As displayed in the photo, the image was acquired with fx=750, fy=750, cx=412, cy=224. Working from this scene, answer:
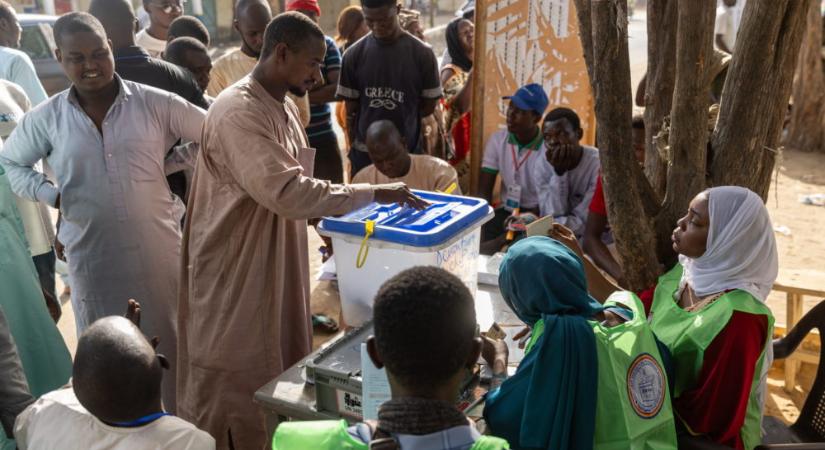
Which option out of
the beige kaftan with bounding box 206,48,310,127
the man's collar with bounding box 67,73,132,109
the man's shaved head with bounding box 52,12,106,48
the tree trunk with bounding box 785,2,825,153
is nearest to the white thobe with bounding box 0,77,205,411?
the man's collar with bounding box 67,73,132,109

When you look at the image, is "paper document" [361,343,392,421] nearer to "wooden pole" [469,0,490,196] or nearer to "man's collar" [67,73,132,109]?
"man's collar" [67,73,132,109]

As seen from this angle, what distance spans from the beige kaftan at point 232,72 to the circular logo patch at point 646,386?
3.33 metres

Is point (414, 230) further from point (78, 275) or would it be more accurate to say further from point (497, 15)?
point (497, 15)

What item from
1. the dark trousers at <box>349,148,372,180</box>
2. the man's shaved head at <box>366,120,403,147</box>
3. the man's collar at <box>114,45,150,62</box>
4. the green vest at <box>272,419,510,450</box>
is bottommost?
the dark trousers at <box>349,148,372,180</box>

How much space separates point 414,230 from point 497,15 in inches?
118

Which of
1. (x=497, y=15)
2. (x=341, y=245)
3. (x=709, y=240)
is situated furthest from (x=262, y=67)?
(x=497, y=15)

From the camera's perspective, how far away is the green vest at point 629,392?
1918 mm

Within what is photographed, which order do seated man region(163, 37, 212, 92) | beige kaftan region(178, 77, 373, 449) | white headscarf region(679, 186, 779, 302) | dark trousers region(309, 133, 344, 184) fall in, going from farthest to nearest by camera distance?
dark trousers region(309, 133, 344, 184)
seated man region(163, 37, 212, 92)
beige kaftan region(178, 77, 373, 449)
white headscarf region(679, 186, 779, 302)

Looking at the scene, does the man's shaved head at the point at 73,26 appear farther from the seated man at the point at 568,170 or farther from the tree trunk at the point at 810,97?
the tree trunk at the point at 810,97

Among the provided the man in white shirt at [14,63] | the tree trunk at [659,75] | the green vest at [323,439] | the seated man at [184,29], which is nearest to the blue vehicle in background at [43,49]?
the man in white shirt at [14,63]

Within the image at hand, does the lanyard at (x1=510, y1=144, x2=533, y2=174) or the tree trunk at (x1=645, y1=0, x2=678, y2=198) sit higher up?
the tree trunk at (x1=645, y1=0, x2=678, y2=198)

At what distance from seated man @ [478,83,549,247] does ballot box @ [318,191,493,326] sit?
5.85ft

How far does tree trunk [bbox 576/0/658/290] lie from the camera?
2.67 m

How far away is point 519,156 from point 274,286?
232cm
